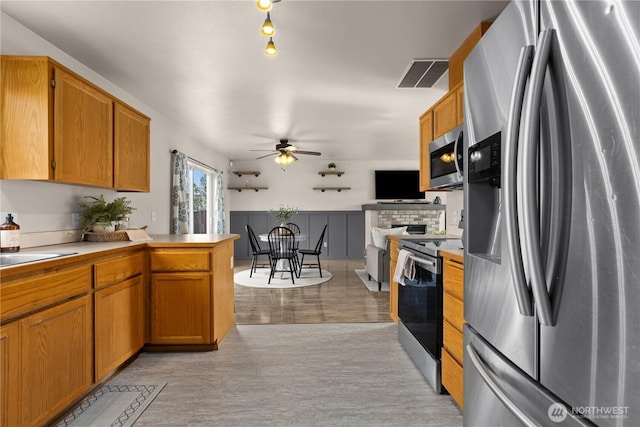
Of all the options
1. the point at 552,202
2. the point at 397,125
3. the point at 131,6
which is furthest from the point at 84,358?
the point at 397,125

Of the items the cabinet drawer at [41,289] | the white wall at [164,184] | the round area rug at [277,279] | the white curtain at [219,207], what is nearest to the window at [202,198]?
the white curtain at [219,207]

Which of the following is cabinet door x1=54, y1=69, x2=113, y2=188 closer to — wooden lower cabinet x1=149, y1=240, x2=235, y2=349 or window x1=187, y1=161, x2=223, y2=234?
wooden lower cabinet x1=149, y1=240, x2=235, y2=349

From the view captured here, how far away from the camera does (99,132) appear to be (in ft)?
8.84

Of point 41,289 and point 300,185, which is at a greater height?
point 300,185

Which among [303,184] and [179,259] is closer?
[179,259]

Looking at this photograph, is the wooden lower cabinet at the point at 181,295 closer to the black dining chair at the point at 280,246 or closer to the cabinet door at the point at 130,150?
the cabinet door at the point at 130,150

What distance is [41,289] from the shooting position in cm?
171

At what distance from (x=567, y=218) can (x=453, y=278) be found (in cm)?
136

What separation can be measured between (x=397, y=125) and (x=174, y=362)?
4246mm

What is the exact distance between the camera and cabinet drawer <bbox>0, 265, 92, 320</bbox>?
153 cm

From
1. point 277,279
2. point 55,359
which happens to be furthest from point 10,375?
point 277,279

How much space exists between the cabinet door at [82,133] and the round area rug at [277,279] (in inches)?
120

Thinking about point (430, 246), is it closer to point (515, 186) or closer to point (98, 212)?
point (515, 186)

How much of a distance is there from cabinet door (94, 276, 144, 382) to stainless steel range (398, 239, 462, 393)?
2100mm
